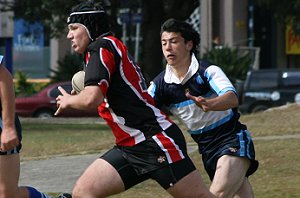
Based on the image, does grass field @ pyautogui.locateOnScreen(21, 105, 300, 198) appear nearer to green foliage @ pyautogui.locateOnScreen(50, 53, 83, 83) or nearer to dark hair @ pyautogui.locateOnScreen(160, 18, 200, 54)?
dark hair @ pyautogui.locateOnScreen(160, 18, 200, 54)

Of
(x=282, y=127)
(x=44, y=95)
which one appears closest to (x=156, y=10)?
(x=44, y=95)

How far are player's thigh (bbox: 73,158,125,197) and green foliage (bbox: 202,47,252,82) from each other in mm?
29843

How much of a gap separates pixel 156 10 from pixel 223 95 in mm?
25016

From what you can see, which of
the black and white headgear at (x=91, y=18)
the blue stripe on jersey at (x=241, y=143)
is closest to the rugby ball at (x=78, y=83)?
the black and white headgear at (x=91, y=18)

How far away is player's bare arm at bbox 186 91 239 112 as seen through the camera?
6937mm

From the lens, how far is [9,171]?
24.0ft

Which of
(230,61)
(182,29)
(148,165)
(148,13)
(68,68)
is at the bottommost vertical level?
(68,68)

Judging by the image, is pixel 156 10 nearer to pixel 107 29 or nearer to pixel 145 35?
pixel 145 35

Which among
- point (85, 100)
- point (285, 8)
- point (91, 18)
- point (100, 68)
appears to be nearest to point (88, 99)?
point (85, 100)

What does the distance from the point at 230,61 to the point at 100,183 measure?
30.4m

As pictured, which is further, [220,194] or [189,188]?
[220,194]

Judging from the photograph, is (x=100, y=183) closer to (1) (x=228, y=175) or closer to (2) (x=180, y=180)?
(2) (x=180, y=180)

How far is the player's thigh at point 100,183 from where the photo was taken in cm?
664

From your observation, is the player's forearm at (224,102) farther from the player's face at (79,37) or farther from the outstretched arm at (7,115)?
the outstretched arm at (7,115)
